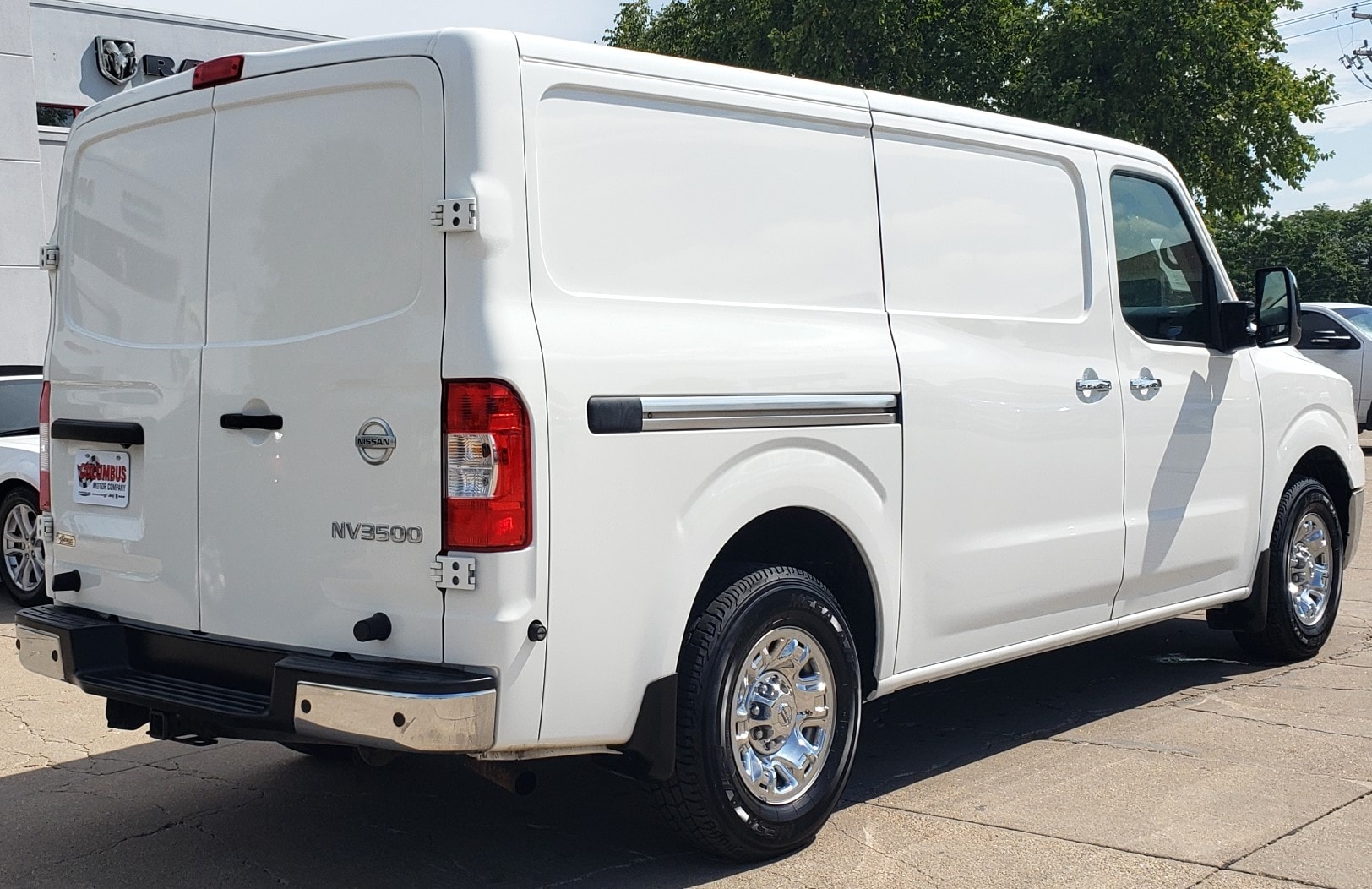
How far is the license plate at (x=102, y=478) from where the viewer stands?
4453mm

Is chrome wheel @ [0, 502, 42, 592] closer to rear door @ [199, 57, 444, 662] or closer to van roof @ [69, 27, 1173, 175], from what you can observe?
van roof @ [69, 27, 1173, 175]

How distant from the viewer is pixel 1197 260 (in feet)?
20.6

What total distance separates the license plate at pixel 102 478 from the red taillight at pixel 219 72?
1.17m

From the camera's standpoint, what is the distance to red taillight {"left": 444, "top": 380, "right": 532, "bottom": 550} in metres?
3.57

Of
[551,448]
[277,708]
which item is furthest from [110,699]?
[551,448]

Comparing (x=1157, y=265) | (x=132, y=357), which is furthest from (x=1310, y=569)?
(x=132, y=357)

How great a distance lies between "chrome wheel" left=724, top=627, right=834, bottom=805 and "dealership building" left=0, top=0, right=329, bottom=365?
47.8 ft

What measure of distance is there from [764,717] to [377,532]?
129cm

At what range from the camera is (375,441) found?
3756mm

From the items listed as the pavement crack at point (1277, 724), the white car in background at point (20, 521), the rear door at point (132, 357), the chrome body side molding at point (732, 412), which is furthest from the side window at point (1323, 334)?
the rear door at point (132, 357)

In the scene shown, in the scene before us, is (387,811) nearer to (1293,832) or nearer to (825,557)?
(825,557)

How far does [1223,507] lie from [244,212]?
13.9 ft

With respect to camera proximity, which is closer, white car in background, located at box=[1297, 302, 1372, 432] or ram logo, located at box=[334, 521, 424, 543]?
ram logo, located at box=[334, 521, 424, 543]

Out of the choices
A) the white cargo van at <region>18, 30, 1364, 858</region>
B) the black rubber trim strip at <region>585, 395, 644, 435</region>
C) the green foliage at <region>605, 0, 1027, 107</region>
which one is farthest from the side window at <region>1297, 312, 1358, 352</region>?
the black rubber trim strip at <region>585, 395, 644, 435</region>
